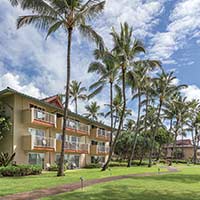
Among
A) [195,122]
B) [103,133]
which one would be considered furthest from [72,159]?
[195,122]

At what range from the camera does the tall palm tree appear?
2020 cm

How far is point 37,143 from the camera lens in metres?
27.0

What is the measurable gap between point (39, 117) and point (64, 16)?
34.3 ft

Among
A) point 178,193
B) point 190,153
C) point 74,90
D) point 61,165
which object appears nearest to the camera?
point 178,193

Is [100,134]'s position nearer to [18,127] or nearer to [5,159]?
[18,127]

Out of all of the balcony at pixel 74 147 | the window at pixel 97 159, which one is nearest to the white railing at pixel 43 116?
the balcony at pixel 74 147

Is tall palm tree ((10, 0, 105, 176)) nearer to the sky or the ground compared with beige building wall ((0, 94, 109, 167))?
nearer to the sky

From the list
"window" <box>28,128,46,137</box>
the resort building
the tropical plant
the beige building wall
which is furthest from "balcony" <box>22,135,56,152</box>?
the tropical plant

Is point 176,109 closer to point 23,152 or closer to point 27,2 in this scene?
point 23,152

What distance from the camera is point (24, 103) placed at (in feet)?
89.1

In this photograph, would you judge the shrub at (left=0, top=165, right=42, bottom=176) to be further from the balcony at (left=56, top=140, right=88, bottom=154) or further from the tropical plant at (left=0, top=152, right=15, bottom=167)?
the balcony at (left=56, top=140, right=88, bottom=154)

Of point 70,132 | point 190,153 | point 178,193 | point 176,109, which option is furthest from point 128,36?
point 190,153

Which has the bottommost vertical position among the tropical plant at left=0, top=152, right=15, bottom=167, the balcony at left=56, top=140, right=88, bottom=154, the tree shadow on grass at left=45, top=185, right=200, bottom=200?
the tree shadow on grass at left=45, top=185, right=200, bottom=200

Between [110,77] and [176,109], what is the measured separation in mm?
27025
